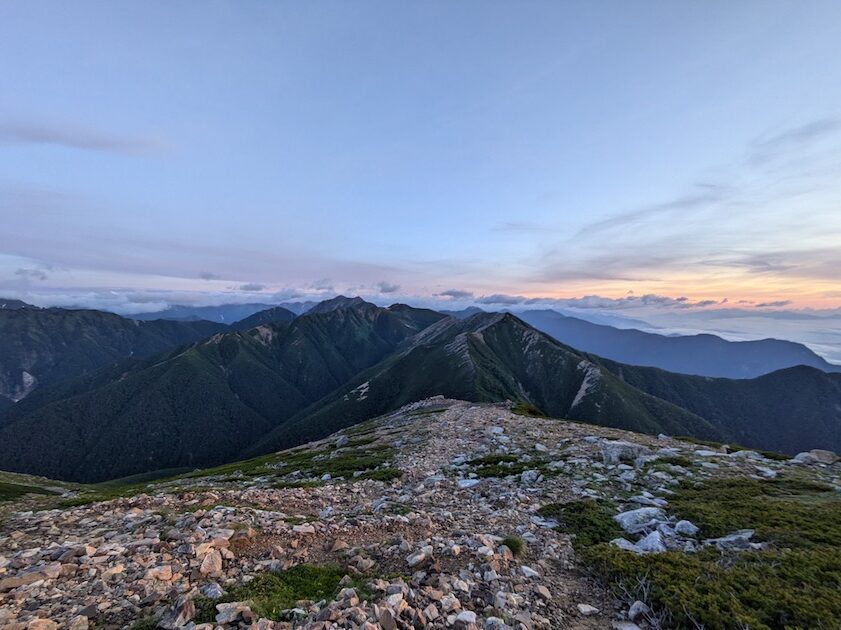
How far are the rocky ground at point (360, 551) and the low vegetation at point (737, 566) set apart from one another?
24.4 inches

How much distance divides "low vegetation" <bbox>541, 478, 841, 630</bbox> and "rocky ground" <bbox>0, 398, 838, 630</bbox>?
0.62 m

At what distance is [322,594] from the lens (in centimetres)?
931

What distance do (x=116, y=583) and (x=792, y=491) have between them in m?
28.2

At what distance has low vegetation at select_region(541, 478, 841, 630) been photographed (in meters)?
8.93

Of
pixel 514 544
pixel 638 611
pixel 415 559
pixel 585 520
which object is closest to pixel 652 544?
pixel 585 520

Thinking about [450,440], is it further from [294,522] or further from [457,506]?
[294,522]

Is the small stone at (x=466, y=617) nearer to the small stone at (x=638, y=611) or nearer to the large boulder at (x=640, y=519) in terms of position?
the small stone at (x=638, y=611)

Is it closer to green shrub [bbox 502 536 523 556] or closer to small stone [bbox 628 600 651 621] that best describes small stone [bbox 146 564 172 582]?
green shrub [bbox 502 536 523 556]

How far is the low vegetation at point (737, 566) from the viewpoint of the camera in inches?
352

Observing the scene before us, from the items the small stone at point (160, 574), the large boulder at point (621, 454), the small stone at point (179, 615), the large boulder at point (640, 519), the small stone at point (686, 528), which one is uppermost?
the small stone at point (179, 615)

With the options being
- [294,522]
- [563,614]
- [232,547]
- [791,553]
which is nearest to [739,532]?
[791,553]

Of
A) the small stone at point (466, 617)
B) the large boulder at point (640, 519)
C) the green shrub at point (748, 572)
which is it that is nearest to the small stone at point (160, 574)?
the small stone at point (466, 617)

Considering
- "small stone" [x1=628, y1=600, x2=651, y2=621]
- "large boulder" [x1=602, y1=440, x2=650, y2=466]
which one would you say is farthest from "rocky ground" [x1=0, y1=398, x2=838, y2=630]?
"large boulder" [x1=602, y1=440, x2=650, y2=466]

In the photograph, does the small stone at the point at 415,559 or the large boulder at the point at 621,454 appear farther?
the large boulder at the point at 621,454
